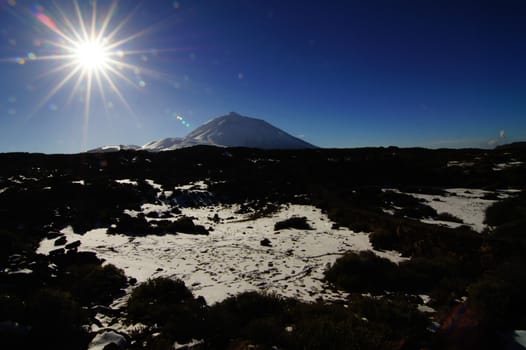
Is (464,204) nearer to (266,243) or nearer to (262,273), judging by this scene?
(266,243)

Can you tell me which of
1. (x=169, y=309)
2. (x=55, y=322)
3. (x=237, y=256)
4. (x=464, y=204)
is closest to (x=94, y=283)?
(x=55, y=322)

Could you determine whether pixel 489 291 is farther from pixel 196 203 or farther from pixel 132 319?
pixel 196 203

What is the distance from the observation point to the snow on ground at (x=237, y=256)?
8.80 m

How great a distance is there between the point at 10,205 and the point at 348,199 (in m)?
28.6

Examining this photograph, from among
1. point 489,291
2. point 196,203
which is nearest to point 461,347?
point 489,291

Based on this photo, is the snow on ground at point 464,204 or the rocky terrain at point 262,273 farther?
the snow on ground at point 464,204

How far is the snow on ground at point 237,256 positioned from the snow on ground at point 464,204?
7.33 metres

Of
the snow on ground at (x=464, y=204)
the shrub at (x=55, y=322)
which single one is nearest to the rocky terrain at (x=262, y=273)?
the shrub at (x=55, y=322)

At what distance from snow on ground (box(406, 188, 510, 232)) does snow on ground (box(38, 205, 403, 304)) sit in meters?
7.33

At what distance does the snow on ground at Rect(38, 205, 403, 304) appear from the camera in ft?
28.9

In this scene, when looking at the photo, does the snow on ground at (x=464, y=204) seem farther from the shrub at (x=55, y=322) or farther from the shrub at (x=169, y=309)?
the shrub at (x=55, y=322)

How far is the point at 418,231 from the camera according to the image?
1289 cm

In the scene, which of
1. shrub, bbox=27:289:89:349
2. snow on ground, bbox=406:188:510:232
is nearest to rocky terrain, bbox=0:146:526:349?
shrub, bbox=27:289:89:349

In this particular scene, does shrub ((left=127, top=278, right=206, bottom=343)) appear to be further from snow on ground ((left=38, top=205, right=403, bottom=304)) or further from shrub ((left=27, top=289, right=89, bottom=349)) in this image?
shrub ((left=27, top=289, right=89, bottom=349))
